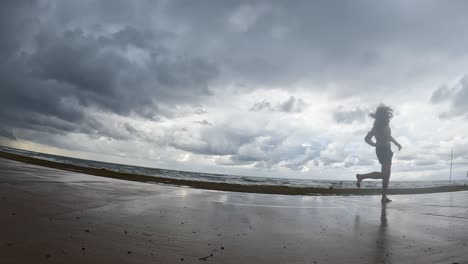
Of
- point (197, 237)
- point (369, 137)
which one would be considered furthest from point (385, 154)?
point (197, 237)

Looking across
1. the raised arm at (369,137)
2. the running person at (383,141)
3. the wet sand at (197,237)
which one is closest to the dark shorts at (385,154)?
the running person at (383,141)

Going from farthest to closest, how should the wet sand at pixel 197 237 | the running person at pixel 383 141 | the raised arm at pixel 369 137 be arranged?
1. the raised arm at pixel 369 137
2. the running person at pixel 383 141
3. the wet sand at pixel 197 237

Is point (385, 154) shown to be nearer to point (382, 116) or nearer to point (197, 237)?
point (382, 116)

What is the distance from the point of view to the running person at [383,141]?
975 cm

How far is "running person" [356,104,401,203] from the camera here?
9750 millimetres

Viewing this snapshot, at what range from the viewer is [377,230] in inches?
188

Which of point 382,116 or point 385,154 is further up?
point 382,116

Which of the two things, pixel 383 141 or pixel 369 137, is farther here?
pixel 369 137

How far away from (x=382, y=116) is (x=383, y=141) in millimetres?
891

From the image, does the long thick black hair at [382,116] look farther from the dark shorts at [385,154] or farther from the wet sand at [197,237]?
the wet sand at [197,237]

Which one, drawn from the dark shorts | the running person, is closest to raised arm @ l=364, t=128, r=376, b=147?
the running person

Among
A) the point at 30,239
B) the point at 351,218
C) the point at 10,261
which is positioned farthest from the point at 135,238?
the point at 351,218

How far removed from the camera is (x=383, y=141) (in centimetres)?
975

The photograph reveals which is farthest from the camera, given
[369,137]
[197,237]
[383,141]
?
[369,137]
